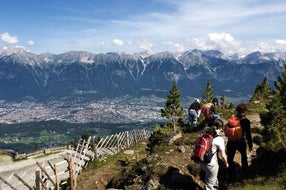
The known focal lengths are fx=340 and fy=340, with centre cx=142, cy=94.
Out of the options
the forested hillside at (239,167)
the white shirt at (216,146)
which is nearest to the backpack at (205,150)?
the white shirt at (216,146)

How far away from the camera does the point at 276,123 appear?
17.4 m

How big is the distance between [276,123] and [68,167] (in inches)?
523

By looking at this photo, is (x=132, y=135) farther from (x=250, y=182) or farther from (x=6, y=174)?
(x=250, y=182)

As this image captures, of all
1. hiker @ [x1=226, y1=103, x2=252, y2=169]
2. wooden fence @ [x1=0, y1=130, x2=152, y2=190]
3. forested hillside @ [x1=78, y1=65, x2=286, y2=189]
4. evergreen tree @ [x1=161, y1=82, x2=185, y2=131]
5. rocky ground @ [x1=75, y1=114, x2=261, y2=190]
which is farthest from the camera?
evergreen tree @ [x1=161, y1=82, x2=185, y2=131]

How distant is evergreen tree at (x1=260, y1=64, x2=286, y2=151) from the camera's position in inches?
656

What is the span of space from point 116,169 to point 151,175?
10.8 meters

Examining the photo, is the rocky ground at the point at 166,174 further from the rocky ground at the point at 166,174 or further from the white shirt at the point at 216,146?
the white shirt at the point at 216,146

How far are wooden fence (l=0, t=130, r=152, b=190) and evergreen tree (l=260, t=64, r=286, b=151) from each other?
474 inches

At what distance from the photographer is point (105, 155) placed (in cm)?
3681

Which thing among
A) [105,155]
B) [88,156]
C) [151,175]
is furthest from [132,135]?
[151,175]

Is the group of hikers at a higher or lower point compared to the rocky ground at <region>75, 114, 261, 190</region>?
higher

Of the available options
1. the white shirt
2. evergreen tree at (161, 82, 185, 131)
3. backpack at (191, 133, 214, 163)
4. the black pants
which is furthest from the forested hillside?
evergreen tree at (161, 82, 185, 131)

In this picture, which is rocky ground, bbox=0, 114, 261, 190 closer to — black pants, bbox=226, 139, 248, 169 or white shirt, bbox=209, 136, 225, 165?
black pants, bbox=226, 139, 248, 169

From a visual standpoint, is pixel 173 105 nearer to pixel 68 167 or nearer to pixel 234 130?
pixel 68 167
